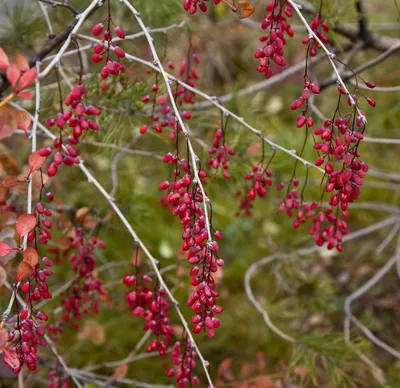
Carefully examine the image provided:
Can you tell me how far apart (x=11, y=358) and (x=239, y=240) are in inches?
48.9

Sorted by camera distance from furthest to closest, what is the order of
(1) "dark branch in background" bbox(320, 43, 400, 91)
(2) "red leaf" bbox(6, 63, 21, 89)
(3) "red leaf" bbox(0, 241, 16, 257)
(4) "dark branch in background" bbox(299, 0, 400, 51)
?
1. (4) "dark branch in background" bbox(299, 0, 400, 51)
2. (1) "dark branch in background" bbox(320, 43, 400, 91)
3. (3) "red leaf" bbox(0, 241, 16, 257)
4. (2) "red leaf" bbox(6, 63, 21, 89)

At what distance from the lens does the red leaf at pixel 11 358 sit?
643mm

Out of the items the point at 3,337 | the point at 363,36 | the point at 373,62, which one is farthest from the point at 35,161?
the point at 363,36

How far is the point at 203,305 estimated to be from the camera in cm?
68

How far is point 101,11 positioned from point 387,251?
1.20 m

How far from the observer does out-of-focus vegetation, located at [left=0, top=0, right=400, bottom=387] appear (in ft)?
3.70

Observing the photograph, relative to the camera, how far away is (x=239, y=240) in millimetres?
1839

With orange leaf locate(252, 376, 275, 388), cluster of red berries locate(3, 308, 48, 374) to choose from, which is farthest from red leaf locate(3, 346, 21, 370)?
orange leaf locate(252, 376, 275, 388)

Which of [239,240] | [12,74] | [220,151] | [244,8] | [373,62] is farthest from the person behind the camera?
[239,240]

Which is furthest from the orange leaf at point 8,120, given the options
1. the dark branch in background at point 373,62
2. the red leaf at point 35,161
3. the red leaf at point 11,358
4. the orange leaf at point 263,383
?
the orange leaf at point 263,383

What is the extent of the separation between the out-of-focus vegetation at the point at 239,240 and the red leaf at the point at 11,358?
45 centimetres

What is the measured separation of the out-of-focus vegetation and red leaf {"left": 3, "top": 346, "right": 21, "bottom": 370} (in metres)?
0.45

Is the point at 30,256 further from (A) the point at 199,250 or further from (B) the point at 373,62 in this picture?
(B) the point at 373,62

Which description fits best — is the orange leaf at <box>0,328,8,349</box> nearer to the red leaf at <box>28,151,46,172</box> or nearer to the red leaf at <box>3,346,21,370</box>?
the red leaf at <box>3,346,21,370</box>
